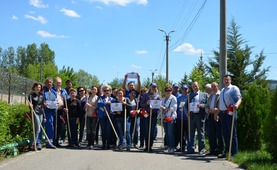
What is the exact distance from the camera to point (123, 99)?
11.9m

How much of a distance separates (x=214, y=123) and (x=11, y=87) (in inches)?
335

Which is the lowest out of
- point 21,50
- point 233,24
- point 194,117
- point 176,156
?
point 176,156

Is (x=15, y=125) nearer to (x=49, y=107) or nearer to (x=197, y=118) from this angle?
(x=49, y=107)

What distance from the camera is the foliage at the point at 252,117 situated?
10688mm

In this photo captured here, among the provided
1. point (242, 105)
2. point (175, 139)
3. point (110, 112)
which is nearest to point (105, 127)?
point (110, 112)

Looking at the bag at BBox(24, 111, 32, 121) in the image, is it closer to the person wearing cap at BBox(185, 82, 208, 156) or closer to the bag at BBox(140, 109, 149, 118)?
the bag at BBox(140, 109, 149, 118)

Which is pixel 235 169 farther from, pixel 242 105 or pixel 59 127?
pixel 59 127

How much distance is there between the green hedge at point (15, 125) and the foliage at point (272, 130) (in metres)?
6.40

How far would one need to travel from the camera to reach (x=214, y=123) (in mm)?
10867

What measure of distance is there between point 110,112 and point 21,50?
98.3 metres

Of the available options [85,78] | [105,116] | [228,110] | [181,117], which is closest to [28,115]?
[105,116]

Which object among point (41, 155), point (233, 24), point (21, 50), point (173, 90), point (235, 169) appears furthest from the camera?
point (21, 50)

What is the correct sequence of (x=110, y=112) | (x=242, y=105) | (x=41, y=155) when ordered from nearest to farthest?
1. (x=41, y=155)
2. (x=242, y=105)
3. (x=110, y=112)

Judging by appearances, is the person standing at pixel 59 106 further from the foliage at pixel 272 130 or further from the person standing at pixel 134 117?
the foliage at pixel 272 130
